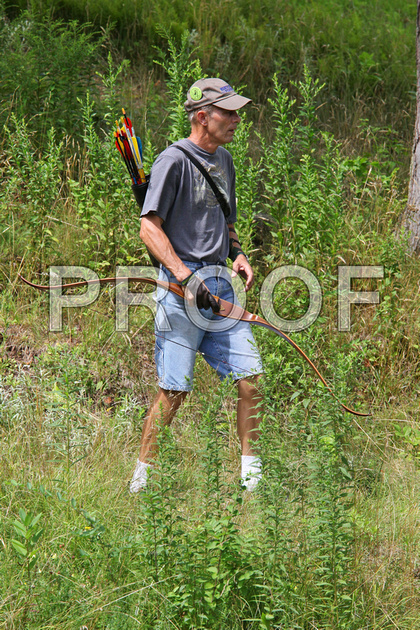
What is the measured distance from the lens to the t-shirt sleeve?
3277mm

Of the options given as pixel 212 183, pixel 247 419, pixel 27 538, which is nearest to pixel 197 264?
pixel 212 183

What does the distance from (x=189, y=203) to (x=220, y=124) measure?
47cm

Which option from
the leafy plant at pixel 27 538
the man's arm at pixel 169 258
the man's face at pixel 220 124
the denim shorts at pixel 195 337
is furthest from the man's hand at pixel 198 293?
the leafy plant at pixel 27 538

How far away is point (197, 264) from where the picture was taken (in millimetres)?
3477

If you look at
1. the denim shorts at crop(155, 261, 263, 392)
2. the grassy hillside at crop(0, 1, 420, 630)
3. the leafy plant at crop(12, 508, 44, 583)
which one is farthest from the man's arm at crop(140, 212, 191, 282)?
the leafy plant at crop(12, 508, 44, 583)

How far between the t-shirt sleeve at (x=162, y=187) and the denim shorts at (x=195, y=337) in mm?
359

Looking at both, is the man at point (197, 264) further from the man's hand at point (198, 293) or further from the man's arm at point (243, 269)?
the man's arm at point (243, 269)

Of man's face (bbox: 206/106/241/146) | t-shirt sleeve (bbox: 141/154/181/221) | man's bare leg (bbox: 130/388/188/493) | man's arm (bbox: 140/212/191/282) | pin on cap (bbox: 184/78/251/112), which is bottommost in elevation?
man's bare leg (bbox: 130/388/188/493)

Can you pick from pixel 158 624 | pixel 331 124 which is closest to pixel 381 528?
pixel 158 624

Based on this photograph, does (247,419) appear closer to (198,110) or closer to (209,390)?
(209,390)

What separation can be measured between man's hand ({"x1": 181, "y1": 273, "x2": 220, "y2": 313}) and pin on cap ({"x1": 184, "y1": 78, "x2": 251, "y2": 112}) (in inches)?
38.1

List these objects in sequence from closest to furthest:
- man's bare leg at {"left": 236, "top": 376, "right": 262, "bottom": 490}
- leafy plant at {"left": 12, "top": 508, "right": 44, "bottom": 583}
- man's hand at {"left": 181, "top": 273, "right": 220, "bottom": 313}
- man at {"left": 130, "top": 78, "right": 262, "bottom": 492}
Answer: leafy plant at {"left": 12, "top": 508, "right": 44, "bottom": 583}
man's hand at {"left": 181, "top": 273, "right": 220, "bottom": 313}
man at {"left": 130, "top": 78, "right": 262, "bottom": 492}
man's bare leg at {"left": 236, "top": 376, "right": 262, "bottom": 490}

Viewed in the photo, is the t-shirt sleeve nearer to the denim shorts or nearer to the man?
the man

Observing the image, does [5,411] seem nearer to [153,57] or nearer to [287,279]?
[287,279]
